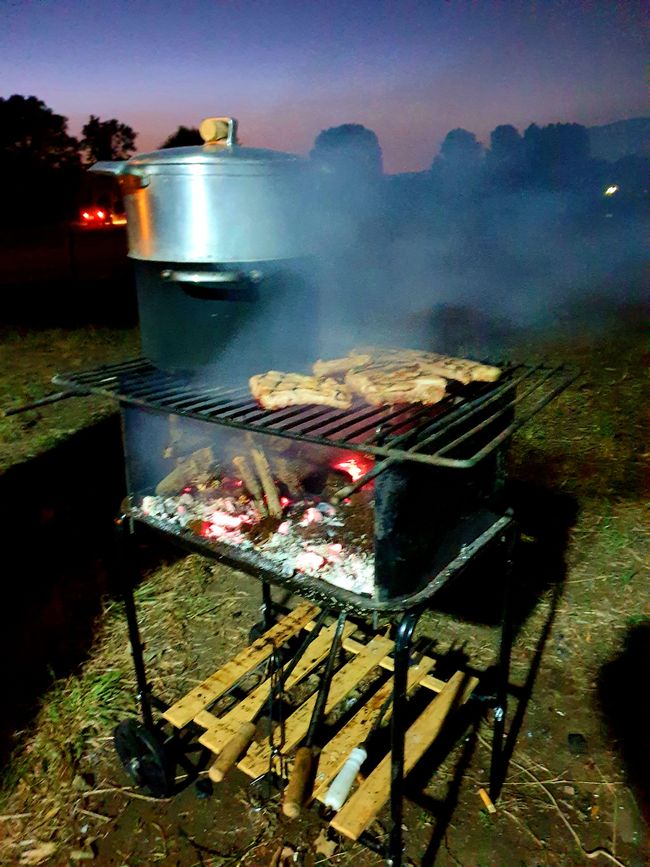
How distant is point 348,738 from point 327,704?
22 centimetres

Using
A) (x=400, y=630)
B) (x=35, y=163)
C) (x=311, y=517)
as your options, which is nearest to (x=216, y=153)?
(x=311, y=517)

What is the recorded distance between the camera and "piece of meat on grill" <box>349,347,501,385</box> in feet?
7.93

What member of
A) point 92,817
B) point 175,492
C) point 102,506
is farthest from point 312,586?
point 102,506

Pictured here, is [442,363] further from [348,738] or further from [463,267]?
[463,267]

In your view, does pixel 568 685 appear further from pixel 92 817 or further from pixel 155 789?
pixel 92 817

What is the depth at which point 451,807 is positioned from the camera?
108 inches

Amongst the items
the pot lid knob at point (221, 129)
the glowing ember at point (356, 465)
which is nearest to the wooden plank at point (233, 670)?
the glowing ember at point (356, 465)

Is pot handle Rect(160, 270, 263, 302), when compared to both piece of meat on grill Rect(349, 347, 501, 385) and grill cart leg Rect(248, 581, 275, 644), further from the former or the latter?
grill cart leg Rect(248, 581, 275, 644)

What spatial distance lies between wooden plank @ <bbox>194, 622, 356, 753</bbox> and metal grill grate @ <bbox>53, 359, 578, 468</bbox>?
4.89 feet

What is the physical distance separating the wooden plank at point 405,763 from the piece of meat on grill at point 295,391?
1.57m

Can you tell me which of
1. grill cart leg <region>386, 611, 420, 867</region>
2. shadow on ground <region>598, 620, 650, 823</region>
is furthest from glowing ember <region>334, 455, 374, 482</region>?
shadow on ground <region>598, 620, 650, 823</region>

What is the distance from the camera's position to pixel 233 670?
3.01 meters

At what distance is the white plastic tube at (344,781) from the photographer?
2.39 meters

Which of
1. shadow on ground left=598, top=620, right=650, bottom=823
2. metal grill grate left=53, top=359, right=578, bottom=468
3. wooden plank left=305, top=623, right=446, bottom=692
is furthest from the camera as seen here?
wooden plank left=305, top=623, right=446, bottom=692
